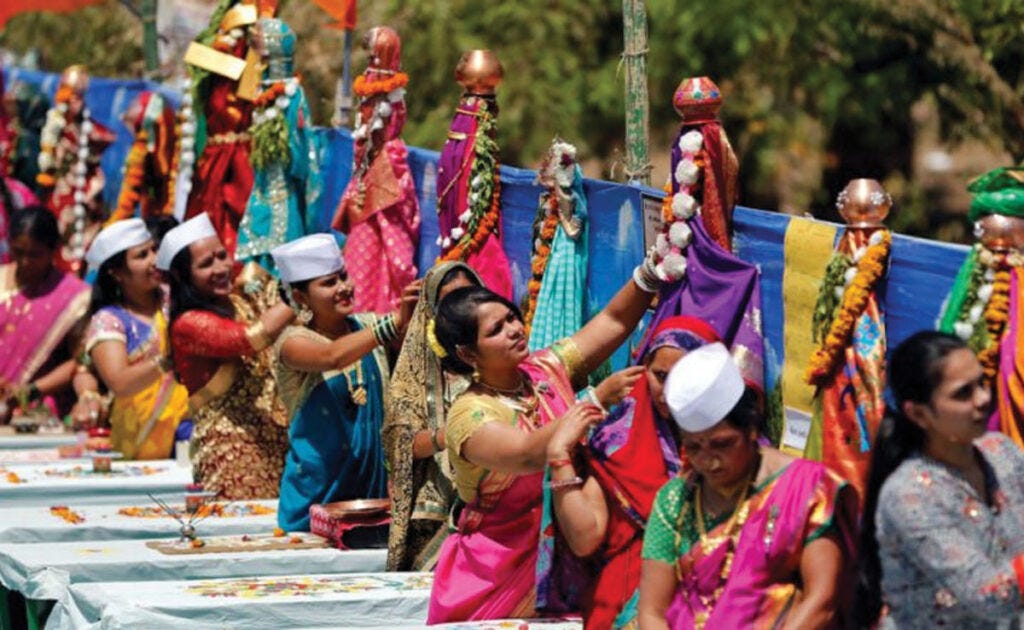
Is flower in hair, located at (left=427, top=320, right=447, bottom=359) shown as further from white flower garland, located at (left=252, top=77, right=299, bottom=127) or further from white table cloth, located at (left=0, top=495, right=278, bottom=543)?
white flower garland, located at (left=252, top=77, right=299, bottom=127)

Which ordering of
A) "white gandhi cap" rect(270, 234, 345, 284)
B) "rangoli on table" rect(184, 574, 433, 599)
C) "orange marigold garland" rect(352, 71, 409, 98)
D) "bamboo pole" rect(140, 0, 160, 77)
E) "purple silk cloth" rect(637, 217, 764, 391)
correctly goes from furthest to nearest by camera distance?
"bamboo pole" rect(140, 0, 160, 77)
"orange marigold garland" rect(352, 71, 409, 98)
"white gandhi cap" rect(270, 234, 345, 284)
"rangoli on table" rect(184, 574, 433, 599)
"purple silk cloth" rect(637, 217, 764, 391)

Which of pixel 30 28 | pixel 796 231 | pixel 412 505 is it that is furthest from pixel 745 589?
pixel 30 28

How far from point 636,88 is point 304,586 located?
1.67 metres

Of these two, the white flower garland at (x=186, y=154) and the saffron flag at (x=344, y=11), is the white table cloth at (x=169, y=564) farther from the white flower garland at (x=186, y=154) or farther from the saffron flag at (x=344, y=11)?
the white flower garland at (x=186, y=154)

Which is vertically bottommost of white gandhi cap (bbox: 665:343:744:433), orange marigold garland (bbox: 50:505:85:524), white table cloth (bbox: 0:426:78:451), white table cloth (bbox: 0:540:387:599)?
white table cloth (bbox: 0:426:78:451)

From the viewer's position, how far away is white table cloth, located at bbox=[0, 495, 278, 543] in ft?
23.6

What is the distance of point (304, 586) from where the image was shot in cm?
629

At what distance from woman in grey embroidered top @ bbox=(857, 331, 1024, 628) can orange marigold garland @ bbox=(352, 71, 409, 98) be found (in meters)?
3.36

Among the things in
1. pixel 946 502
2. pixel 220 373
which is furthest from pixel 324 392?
pixel 946 502

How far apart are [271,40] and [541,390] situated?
3.08m

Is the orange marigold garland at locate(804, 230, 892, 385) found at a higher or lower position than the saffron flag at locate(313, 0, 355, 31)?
lower

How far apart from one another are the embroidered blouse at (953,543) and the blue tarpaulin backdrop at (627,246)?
52cm

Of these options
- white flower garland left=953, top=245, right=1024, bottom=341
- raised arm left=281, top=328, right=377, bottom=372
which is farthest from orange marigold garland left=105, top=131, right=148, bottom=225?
white flower garland left=953, top=245, right=1024, bottom=341

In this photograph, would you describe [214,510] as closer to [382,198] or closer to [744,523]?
[382,198]
